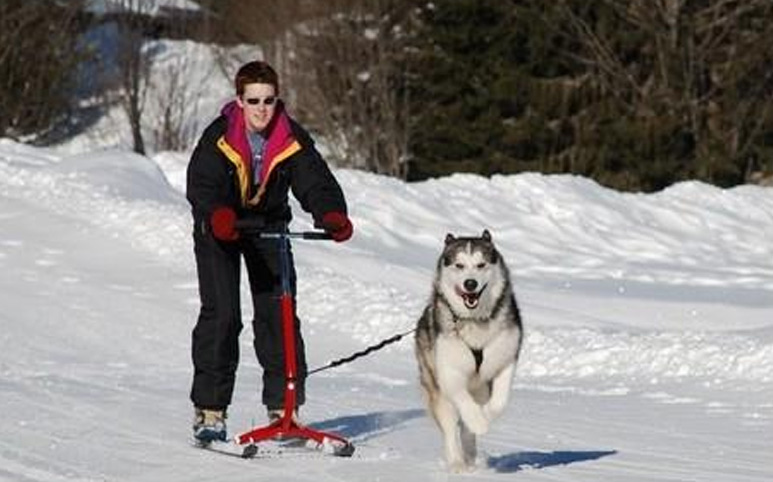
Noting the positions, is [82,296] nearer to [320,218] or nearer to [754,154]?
[320,218]

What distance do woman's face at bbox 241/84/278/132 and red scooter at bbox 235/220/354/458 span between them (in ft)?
1.44

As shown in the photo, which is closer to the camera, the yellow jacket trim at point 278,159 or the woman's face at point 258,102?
the woman's face at point 258,102

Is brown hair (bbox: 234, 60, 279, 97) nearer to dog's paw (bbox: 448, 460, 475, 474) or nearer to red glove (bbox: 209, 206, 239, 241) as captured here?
red glove (bbox: 209, 206, 239, 241)

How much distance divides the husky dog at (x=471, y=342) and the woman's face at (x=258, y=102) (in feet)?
3.06

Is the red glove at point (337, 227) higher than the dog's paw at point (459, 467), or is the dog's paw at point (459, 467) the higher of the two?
the red glove at point (337, 227)

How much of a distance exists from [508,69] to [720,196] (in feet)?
43.5

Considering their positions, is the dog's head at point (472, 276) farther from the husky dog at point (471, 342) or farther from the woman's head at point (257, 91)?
the woman's head at point (257, 91)

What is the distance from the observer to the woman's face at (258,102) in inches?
313

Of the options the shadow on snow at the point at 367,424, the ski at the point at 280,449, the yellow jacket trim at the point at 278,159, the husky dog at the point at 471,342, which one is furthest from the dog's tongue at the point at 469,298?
the shadow on snow at the point at 367,424

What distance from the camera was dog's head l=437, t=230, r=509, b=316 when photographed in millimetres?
7820

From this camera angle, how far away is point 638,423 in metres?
10.4

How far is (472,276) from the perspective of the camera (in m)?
7.84

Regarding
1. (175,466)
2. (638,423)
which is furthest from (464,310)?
(638,423)

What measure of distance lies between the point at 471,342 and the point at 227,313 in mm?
1154
